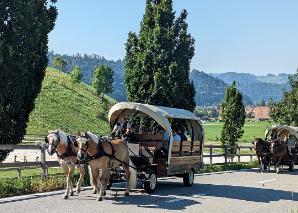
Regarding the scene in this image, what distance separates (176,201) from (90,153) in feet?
8.94

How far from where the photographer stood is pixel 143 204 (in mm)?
13250

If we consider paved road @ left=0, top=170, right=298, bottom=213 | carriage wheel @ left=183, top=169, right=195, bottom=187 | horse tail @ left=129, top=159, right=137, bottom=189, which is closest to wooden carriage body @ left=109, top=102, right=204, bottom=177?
carriage wheel @ left=183, top=169, right=195, bottom=187

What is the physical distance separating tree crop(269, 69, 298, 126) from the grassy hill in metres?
38.3

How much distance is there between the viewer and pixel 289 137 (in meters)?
31.1

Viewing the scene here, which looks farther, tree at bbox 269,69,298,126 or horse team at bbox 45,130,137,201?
tree at bbox 269,69,298,126

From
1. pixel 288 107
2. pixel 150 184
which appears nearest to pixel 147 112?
pixel 150 184

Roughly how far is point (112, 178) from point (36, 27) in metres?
6.11

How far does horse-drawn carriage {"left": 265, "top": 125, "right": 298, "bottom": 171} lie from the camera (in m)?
28.1

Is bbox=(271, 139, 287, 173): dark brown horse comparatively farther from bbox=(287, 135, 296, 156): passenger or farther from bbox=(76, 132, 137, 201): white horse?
bbox=(76, 132, 137, 201): white horse

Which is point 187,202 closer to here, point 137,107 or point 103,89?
point 137,107

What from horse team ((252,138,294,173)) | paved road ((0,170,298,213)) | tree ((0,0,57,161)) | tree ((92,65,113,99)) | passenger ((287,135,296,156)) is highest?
tree ((92,65,113,99))

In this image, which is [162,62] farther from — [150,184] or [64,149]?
[64,149]

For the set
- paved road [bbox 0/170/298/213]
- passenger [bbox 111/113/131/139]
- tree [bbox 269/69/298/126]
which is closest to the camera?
paved road [bbox 0/170/298/213]

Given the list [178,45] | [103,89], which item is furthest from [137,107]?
[103,89]
